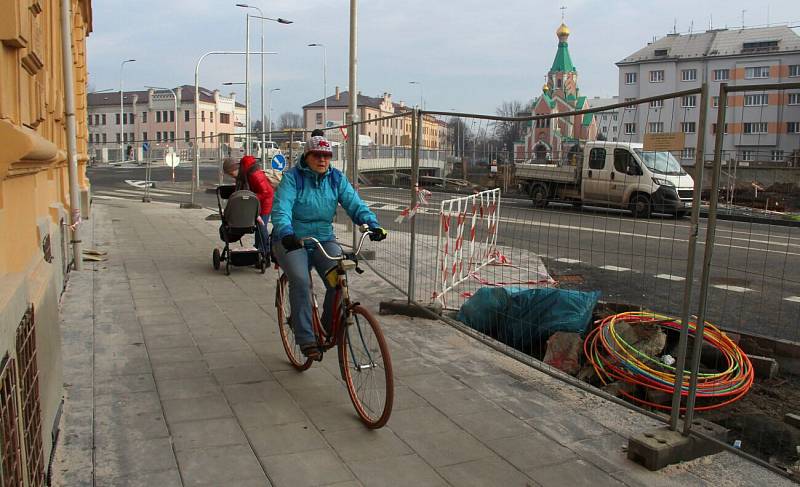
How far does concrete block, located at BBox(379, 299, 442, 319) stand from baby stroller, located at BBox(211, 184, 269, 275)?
→ 2.85 m

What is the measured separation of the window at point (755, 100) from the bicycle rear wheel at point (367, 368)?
238 cm

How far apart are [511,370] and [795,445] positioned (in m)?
2.00

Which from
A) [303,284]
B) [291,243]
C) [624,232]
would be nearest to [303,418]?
[303,284]

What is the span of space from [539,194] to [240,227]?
4714 mm

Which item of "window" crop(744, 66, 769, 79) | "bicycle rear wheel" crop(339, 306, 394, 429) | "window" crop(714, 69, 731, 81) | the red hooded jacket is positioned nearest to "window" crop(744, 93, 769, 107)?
"bicycle rear wheel" crop(339, 306, 394, 429)

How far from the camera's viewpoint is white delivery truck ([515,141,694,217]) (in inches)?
179

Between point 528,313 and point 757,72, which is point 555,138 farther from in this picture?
point 757,72

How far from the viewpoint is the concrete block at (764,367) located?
6.39 meters

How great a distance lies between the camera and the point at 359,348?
454 centimetres

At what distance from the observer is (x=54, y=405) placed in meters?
4.07

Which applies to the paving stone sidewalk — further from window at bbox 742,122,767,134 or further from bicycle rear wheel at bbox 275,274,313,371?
window at bbox 742,122,767,134

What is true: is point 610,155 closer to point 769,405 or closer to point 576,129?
point 576,129

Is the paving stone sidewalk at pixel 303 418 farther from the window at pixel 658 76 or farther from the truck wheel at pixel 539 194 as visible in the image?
the window at pixel 658 76

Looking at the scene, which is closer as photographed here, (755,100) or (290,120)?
(755,100)
